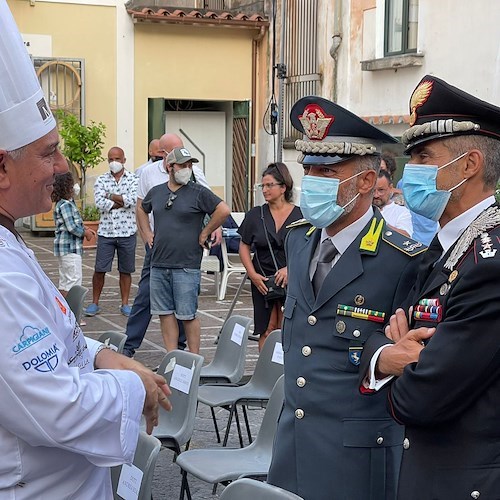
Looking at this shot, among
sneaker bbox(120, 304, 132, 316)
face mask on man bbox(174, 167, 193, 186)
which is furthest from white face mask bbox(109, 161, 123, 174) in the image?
face mask on man bbox(174, 167, 193, 186)

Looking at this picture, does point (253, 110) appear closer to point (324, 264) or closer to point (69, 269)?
point (69, 269)

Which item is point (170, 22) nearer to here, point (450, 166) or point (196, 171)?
point (196, 171)

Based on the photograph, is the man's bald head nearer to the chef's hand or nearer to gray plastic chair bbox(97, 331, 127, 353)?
gray plastic chair bbox(97, 331, 127, 353)

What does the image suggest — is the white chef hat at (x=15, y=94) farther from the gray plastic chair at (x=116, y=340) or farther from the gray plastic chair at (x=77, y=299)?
the gray plastic chair at (x=77, y=299)

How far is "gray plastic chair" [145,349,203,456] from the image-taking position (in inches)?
195

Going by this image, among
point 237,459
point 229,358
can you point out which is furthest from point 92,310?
point 237,459

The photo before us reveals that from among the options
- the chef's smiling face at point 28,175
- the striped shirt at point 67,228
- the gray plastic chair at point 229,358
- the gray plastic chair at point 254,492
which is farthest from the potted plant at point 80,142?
the chef's smiling face at point 28,175

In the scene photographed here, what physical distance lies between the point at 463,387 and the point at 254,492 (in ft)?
2.66

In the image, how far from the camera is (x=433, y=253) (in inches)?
110

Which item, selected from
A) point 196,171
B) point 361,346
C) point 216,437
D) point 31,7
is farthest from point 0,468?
point 31,7

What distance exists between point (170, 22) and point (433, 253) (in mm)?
16346

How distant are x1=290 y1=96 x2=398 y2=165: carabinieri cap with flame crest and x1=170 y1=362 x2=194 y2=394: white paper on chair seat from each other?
2017mm

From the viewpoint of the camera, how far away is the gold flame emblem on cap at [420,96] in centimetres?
275

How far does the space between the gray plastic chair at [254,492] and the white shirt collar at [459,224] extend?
81cm
